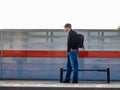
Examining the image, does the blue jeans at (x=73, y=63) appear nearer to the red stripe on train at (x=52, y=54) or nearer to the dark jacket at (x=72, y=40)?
the dark jacket at (x=72, y=40)

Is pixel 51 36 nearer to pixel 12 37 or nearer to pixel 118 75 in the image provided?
pixel 12 37

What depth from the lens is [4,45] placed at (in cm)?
1447

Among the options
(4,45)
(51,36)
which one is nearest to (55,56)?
(51,36)

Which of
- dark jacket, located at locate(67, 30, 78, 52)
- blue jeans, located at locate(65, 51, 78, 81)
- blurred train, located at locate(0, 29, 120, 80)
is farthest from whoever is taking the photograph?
blurred train, located at locate(0, 29, 120, 80)

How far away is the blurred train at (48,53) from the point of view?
46.7ft

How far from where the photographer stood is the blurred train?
14242 mm

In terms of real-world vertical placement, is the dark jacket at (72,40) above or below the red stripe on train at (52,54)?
above

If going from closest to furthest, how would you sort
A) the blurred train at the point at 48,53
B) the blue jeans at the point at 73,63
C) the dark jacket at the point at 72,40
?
1. the dark jacket at the point at 72,40
2. the blue jeans at the point at 73,63
3. the blurred train at the point at 48,53

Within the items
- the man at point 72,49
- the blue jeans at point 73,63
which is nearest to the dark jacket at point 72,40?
the man at point 72,49

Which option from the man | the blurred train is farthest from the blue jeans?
the blurred train

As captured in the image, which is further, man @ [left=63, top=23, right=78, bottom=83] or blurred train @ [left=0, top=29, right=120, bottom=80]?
blurred train @ [left=0, top=29, right=120, bottom=80]

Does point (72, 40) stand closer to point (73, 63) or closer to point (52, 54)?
point (73, 63)

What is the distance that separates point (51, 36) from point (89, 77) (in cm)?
171

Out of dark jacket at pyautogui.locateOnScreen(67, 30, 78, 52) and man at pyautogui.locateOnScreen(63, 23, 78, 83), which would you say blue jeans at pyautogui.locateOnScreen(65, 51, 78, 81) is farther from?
dark jacket at pyautogui.locateOnScreen(67, 30, 78, 52)
